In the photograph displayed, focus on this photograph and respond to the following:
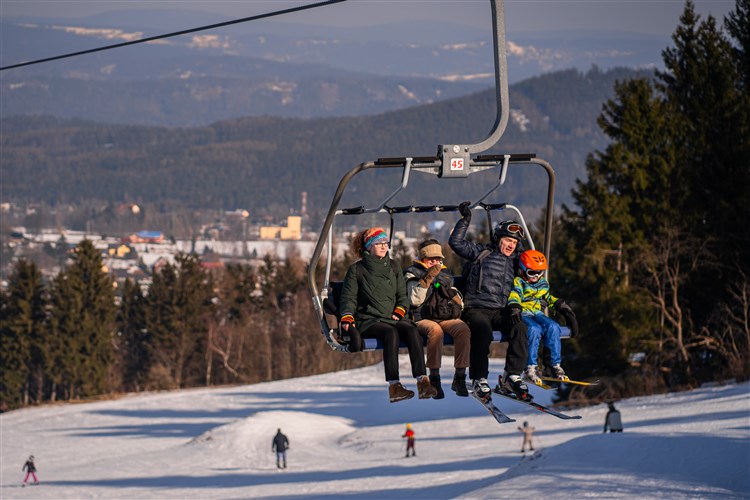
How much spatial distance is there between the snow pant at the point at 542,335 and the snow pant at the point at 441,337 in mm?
691

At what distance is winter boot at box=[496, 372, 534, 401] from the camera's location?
12930 millimetres

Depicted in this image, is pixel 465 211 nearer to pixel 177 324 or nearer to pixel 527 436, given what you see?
pixel 527 436

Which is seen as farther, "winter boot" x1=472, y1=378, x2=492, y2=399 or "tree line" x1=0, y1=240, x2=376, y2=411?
"tree line" x1=0, y1=240, x2=376, y2=411

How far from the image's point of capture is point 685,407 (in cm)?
4459

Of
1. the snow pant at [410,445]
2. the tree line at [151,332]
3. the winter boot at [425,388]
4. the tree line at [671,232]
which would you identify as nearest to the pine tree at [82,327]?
the tree line at [151,332]

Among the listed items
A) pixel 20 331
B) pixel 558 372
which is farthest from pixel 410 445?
pixel 20 331

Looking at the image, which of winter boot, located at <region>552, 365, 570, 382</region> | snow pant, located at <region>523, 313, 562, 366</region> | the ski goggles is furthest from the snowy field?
the ski goggles

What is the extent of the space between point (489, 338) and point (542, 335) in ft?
2.34

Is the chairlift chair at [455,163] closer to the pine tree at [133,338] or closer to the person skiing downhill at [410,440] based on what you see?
the person skiing downhill at [410,440]

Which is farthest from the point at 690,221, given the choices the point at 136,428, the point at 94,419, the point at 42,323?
the point at 42,323

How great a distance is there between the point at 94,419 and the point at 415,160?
200ft

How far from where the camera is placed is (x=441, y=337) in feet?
41.7

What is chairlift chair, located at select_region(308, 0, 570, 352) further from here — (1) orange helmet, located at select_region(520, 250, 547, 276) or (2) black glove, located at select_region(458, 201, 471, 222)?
(1) orange helmet, located at select_region(520, 250, 547, 276)

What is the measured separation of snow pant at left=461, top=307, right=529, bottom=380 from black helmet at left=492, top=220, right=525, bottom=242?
2.52 ft
